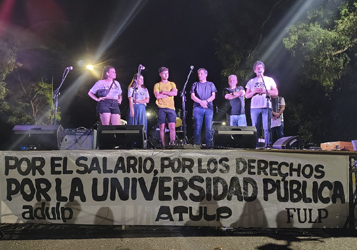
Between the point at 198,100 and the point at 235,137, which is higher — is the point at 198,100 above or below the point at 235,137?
above

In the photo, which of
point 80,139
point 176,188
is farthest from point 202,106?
point 176,188

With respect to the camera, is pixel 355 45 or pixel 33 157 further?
pixel 355 45

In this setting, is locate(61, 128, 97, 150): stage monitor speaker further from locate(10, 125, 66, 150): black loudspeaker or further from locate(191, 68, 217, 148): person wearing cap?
locate(191, 68, 217, 148): person wearing cap

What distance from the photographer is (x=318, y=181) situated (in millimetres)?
3676

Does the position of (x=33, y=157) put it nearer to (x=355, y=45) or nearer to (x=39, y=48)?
(x=355, y=45)

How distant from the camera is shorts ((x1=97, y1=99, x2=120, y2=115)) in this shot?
6.10 m

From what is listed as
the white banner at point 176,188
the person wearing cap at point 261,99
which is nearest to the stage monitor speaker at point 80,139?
the white banner at point 176,188

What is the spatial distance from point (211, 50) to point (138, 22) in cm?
501

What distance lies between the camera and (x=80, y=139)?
6.38 m

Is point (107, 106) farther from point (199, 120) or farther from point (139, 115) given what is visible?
point (199, 120)

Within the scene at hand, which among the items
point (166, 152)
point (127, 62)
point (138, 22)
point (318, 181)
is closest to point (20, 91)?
point (127, 62)

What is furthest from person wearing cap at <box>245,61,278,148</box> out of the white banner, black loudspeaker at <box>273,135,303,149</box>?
the white banner

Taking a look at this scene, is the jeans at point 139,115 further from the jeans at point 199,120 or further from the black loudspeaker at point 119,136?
the black loudspeaker at point 119,136

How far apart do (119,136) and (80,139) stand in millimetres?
1917
